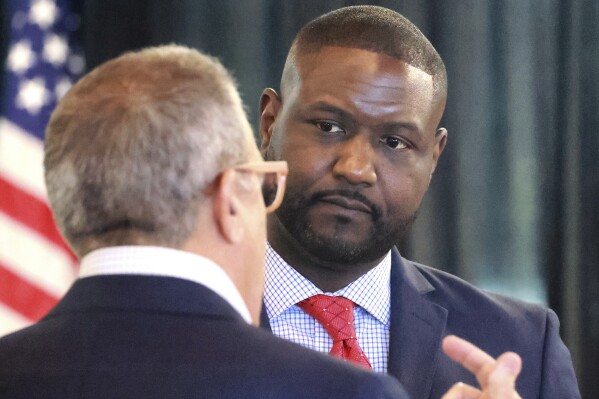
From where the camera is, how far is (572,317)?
321 cm

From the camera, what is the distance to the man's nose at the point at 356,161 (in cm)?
169

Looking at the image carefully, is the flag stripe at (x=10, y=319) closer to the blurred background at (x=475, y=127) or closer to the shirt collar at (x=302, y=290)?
the blurred background at (x=475, y=127)

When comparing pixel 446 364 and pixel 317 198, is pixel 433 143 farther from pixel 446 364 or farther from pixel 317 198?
pixel 446 364

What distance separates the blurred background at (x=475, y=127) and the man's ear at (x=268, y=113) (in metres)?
1.27

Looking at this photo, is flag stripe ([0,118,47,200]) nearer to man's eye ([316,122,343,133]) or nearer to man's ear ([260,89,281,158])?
man's ear ([260,89,281,158])

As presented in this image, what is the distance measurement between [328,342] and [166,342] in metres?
0.80

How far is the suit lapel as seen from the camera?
1730 millimetres

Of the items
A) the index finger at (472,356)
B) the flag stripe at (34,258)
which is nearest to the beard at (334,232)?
the index finger at (472,356)

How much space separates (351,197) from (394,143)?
158 mm

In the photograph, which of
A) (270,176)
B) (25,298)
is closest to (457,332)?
(270,176)

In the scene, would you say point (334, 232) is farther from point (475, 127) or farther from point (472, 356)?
point (475, 127)

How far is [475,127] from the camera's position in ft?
10.4

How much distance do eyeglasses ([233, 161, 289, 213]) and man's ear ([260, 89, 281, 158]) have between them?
0.66m

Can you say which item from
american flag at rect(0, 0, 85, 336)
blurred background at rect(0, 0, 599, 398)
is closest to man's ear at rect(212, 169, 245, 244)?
blurred background at rect(0, 0, 599, 398)
